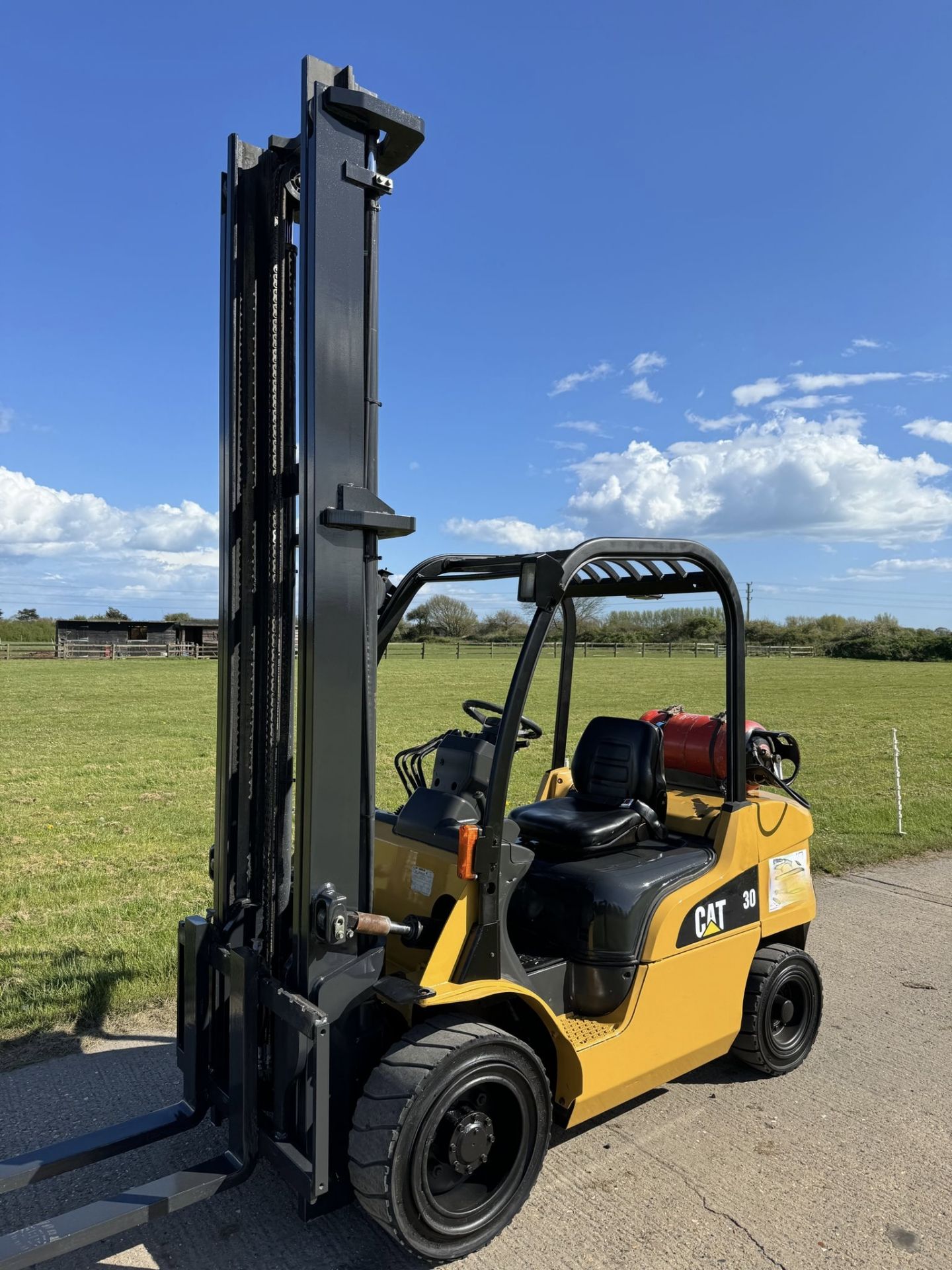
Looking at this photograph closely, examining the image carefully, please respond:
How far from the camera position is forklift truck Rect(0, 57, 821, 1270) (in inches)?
115

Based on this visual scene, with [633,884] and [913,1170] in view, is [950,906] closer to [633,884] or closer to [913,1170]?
[913,1170]

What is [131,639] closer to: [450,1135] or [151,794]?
[151,794]

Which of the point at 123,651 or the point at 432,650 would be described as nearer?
the point at 123,651

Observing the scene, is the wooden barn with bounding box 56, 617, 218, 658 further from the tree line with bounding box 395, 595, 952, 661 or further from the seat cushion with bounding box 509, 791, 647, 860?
the seat cushion with bounding box 509, 791, 647, 860

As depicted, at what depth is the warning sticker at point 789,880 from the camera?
4.41 m

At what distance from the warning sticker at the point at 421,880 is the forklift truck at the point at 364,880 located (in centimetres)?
1

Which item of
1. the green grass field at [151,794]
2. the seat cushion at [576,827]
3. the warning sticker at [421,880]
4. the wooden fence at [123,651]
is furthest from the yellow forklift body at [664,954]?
the wooden fence at [123,651]

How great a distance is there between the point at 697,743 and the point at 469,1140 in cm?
239

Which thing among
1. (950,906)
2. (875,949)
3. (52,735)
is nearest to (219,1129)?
(875,949)

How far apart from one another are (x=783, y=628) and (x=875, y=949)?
254 feet

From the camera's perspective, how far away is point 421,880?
3.51 m

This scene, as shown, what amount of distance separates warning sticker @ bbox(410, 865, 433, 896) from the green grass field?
8.04ft

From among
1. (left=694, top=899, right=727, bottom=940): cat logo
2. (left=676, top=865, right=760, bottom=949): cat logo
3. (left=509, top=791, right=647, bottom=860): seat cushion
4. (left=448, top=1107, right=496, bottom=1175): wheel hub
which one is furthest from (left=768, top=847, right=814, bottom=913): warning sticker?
(left=448, top=1107, right=496, bottom=1175): wheel hub

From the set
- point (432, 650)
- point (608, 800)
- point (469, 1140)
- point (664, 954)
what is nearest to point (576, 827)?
point (608, 800)
